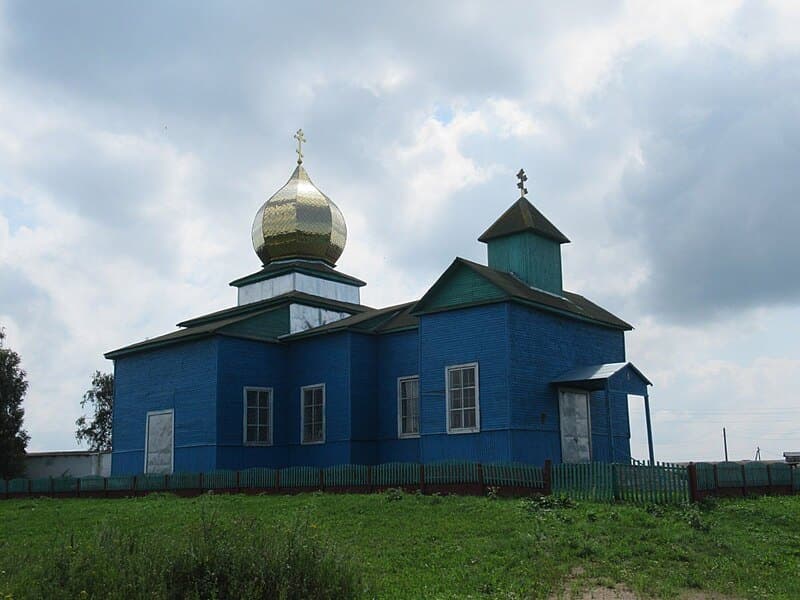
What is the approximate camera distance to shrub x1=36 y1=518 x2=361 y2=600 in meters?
8.34

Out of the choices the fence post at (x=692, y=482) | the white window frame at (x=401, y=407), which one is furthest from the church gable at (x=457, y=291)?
Result: the fence post at (x=692, y=482)

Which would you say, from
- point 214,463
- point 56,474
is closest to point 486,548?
point 214,463

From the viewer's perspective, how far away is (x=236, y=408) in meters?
25.4

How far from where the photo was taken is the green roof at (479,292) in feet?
70.2

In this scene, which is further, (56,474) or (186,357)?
(56,474)

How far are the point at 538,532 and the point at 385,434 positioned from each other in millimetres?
12026

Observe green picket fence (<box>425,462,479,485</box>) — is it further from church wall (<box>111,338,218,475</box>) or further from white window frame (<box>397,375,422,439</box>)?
church wall (<box>111,338,218,475</box>)

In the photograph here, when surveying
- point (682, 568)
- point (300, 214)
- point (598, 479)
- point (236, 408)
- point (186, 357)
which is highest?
point (300, 214)

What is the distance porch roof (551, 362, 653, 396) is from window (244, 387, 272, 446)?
9.15 metres

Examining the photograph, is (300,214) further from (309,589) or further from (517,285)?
(309,589)

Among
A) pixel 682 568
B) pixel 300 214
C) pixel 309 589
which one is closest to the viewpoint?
pixel 309 589

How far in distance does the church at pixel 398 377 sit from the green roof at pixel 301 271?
85 millimetres

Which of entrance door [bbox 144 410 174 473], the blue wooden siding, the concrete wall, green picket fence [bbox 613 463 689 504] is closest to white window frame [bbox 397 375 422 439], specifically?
the blue wooden siding

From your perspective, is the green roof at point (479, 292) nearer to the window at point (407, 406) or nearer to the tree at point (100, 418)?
the window at point (407, 406)
